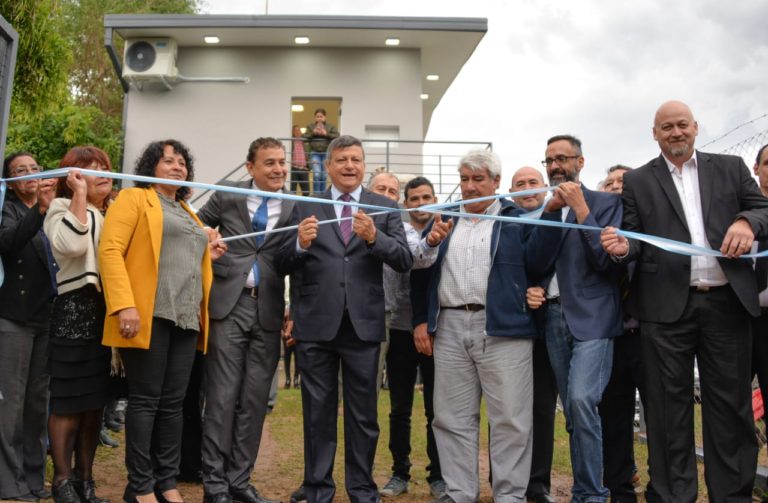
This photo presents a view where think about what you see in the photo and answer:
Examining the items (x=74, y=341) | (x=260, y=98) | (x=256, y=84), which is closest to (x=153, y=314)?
(x=74, y=341)

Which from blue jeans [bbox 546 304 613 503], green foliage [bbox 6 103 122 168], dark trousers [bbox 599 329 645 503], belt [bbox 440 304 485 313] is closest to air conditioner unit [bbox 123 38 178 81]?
green foliage [bbox 6 103 122 168]

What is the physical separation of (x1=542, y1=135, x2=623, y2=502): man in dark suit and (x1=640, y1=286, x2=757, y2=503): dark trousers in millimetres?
374

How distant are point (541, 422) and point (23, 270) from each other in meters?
3.45

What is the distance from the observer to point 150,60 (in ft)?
57.3

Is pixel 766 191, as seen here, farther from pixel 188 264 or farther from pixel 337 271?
pixel 188 264

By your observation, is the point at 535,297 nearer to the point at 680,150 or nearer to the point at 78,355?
the point at 680,150

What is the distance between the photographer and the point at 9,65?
4363 millimetres

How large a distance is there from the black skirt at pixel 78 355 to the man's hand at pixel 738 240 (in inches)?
135

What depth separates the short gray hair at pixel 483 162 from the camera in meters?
5.04

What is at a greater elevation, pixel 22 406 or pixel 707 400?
pixel 707 400

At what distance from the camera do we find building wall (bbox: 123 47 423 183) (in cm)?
1780

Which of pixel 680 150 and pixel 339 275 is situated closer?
pixel 680 150

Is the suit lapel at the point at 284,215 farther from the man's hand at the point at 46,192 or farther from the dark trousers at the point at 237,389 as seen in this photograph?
the man's hand at the point at 46,192

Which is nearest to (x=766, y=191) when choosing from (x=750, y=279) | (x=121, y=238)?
(x=750, y=279)
